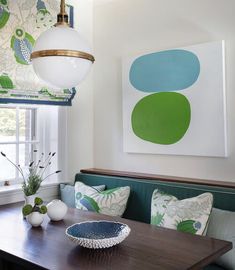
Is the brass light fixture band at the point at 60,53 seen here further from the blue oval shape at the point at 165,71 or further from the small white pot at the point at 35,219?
the blue oval shape at the point at 165,71

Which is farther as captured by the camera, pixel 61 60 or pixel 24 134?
pixel 24 134

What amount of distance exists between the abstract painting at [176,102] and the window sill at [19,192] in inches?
28.7

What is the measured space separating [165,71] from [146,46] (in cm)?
33

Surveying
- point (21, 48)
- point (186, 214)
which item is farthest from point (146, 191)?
point (21, 48)

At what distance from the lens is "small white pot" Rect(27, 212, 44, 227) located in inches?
77.6

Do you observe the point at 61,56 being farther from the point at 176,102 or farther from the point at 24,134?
the point at 24,134

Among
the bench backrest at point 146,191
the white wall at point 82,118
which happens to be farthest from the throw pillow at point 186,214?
the white wall at point 82,118

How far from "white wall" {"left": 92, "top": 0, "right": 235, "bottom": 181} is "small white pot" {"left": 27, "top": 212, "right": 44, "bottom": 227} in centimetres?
121

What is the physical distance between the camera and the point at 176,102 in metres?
2.74

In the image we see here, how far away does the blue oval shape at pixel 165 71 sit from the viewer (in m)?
2.66

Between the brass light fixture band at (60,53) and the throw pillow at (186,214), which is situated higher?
the brass light fixture band at (60,53)

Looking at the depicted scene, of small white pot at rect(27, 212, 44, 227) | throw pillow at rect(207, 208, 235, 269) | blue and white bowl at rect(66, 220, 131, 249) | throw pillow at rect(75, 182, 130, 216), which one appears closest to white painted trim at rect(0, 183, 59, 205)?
throw pillow at rect(75, 182, 130, 216)

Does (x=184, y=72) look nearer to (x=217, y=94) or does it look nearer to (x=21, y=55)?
(x=217, y=94)

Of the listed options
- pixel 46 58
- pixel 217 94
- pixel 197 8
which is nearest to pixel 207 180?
pixel 217 94
